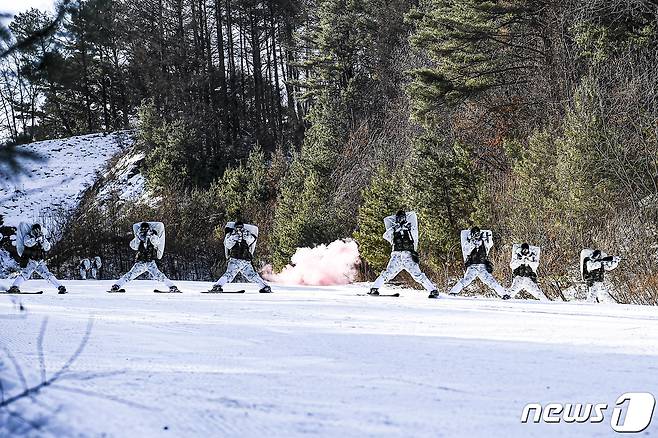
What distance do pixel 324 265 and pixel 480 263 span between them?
36.1ft

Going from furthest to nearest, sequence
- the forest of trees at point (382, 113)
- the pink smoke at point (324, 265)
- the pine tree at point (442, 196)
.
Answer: the pink smoke at point (324, 265) → the pine tree at point (442, 196) → the forest of trees at point (382, 113)

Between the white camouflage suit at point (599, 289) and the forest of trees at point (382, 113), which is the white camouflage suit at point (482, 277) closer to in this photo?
the white camouflage suit at point (599, 289)

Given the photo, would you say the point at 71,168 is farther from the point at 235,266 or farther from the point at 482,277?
the point at 482,277

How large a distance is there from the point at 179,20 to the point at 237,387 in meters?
47.7

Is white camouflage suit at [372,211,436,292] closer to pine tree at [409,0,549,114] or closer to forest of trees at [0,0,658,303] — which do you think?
forest of trees at [0,0,658,303]

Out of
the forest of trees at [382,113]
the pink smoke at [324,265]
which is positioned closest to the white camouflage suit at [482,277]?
the forest of trees at [382,113]

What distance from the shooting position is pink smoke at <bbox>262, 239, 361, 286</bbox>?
885 inches

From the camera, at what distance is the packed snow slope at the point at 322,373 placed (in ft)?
9.88

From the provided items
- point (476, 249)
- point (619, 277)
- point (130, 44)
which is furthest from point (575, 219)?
point (130, 44)

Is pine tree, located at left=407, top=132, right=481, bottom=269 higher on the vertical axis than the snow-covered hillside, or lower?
lower

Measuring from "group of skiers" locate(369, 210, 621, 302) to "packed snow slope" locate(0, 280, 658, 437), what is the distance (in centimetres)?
432

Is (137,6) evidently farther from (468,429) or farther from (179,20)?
(468,429)

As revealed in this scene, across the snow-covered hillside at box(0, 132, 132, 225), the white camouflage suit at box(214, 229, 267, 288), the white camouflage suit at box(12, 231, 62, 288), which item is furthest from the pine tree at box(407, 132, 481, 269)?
the snow-covered hillside at box(0, 132, 132, 225)

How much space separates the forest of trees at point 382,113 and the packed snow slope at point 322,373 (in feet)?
4.71
